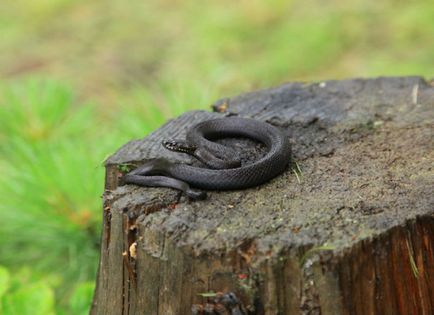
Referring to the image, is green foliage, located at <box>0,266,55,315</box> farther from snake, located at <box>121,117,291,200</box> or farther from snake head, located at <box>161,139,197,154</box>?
snake head, located at <box>161,139,197,154</box>

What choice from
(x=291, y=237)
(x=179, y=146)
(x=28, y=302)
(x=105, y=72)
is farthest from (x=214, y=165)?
(x=105, y=72)

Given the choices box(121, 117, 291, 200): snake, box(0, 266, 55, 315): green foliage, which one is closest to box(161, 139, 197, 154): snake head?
box(121, 117, 291, 200): snake

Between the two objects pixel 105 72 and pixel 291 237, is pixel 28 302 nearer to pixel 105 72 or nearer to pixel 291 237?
pixel 291 237

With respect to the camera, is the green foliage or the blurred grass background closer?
the green foliage

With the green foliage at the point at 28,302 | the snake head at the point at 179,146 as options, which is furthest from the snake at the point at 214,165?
the green foliage at the point at 28,302

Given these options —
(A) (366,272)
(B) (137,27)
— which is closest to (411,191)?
(A) (366,272)

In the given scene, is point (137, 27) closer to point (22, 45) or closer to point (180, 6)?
point (180, 6)
